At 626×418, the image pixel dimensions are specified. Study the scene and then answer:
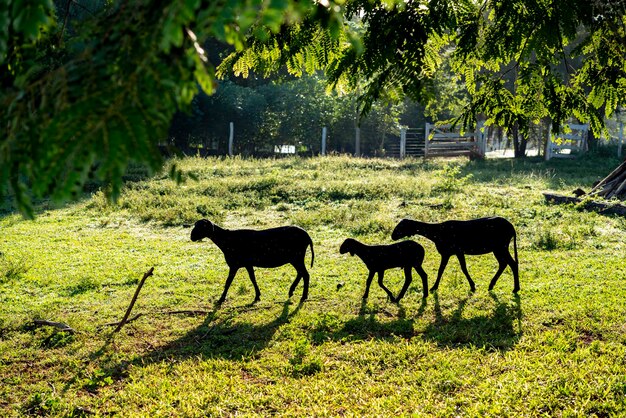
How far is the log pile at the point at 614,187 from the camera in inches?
587

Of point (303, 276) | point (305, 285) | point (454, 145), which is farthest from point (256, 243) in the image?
point (454, 145)

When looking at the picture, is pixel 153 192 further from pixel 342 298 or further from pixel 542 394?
pixel 542 394

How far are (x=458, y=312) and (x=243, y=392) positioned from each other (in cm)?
340

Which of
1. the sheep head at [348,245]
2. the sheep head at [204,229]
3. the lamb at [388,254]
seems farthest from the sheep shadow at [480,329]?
the sheep head at [204,229]

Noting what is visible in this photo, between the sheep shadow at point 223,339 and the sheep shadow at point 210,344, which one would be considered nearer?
the sheep shadow at point 210,344

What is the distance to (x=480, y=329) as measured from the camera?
7.11 metres

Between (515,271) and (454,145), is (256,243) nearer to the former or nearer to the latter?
(515,271)

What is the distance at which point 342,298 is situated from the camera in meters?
8.48

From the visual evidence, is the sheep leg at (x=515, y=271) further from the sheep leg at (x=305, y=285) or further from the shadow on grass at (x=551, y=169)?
the shadow on grass at (x=551, y=169)

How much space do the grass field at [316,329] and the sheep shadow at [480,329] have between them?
2 cm

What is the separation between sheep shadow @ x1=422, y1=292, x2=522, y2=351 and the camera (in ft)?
22.0

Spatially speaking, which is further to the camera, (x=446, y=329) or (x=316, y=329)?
(x=316, y=329)

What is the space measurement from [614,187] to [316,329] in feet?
38.0

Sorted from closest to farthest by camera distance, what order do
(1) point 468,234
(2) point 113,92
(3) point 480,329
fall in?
(2) point 113,92, (3) point 480,329, (1) point 468,234
